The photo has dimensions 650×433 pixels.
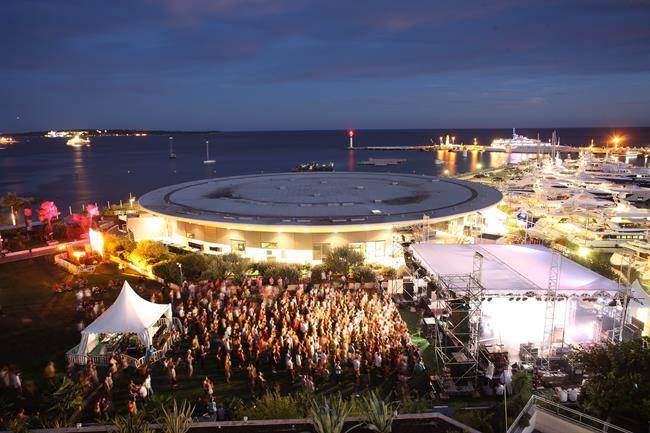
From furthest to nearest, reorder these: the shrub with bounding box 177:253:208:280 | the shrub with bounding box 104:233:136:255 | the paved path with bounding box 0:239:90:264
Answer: the paved path with bounding box 0:239:90:264 → the shrub with bounding box 104:233:136:255 → the shrub with bounding box 177:253:208:280

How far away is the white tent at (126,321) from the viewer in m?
16.3

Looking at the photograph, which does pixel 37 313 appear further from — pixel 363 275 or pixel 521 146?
pixel 521 146

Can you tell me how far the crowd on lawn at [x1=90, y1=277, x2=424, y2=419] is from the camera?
48.1 ft

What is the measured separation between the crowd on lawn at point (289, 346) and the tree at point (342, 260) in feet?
14.8

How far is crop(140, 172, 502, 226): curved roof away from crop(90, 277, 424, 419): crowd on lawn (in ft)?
28.5

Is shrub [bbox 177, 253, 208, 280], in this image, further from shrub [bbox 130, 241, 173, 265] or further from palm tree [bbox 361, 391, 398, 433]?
palm tree [bbox 361, 391, 398, 433]

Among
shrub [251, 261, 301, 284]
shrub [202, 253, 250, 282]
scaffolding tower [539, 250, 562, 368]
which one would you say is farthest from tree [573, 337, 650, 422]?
shrub [202, 253, 250, 282]

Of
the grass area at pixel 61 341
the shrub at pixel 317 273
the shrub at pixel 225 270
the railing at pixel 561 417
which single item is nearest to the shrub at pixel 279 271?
the shrub at pixel 317 273

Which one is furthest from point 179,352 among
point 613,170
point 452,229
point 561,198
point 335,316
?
point 613,170

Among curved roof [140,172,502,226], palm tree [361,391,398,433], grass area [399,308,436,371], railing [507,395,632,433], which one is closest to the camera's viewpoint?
railing [507,395,632,433]

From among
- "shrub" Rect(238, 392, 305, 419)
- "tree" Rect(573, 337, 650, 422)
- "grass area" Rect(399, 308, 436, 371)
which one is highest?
"tree" Rect(573, 337, 650, 422)

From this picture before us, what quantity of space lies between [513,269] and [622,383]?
7.03 meters

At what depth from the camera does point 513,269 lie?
17328mm

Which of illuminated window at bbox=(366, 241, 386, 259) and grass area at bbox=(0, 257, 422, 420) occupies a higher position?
illuminated window at bbox=(366, 241, 386, 259)
